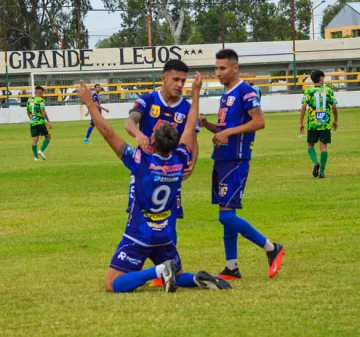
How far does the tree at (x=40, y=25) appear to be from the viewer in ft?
218

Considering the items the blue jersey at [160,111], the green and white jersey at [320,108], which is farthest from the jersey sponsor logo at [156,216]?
the green and white jersey at [320,108]

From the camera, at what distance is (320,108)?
59.0 feet

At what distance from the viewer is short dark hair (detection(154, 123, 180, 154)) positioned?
24.2 ft

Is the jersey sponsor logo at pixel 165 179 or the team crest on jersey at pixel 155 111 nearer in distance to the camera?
the jersey sponsor logo at pixel 165 179

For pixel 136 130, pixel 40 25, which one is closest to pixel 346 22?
pixel 40 25

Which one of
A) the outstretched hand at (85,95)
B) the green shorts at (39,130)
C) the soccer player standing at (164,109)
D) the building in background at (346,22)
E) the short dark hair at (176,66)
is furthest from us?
the building in background at (346,22)

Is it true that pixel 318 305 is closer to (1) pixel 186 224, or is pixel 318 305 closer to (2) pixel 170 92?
(2) pixel 170 92

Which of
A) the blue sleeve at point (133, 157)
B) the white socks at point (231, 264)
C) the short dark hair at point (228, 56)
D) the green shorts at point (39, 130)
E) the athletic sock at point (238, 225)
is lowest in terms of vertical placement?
the green shorts at point (39, 130)

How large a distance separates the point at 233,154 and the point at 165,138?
1.38 m

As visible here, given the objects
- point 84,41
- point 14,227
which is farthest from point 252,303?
point 84,41

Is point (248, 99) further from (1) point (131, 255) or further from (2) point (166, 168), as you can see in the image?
(1) point (131, 255)

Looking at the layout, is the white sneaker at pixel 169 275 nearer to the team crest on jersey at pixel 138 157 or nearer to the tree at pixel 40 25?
the team crest on jersey at pixel 138 157

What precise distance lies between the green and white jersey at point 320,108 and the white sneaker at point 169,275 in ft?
35.8

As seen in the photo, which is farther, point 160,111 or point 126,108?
point 126,108
